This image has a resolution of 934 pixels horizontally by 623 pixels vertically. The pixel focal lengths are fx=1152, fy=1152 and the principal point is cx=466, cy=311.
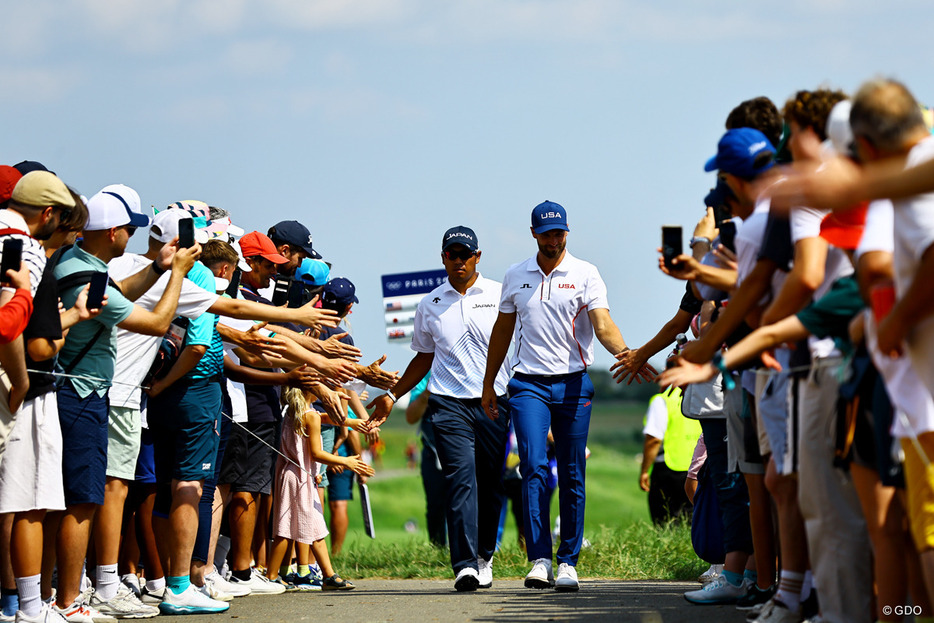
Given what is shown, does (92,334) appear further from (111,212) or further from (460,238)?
(460,238)

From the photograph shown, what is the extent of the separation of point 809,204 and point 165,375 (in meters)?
4.77

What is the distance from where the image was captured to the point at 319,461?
886cm

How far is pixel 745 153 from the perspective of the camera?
5.52 metres

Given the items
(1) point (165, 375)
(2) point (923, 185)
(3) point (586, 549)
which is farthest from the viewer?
(3) point (586, 549)

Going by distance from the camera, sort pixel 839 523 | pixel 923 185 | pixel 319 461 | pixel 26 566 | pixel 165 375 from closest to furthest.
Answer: pixel 923 185
pixel 839 523
pixel 26 566
pixel 165 375
pixel 319 461

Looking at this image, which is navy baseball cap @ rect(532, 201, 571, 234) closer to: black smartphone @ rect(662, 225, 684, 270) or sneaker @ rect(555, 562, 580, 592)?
sneaker @ rect(555, 562, 580, 592)

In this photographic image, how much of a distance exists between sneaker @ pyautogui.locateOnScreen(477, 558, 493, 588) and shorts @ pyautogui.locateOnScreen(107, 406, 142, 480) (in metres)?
2.82

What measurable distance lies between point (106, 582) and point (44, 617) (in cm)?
95

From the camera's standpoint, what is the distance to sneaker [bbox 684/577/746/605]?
21.8 ft

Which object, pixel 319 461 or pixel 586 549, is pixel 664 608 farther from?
pixel 586 549

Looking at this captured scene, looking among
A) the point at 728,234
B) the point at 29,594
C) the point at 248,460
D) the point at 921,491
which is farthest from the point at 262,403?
the point at 921,491

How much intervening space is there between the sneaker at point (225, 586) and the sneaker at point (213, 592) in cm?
3

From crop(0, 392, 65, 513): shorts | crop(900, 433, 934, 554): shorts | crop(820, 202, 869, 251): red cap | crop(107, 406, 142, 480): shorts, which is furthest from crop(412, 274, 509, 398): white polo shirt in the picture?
crop(900, 433, 934, 554): shorts

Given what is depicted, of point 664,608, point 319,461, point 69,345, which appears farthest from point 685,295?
point 69,345
